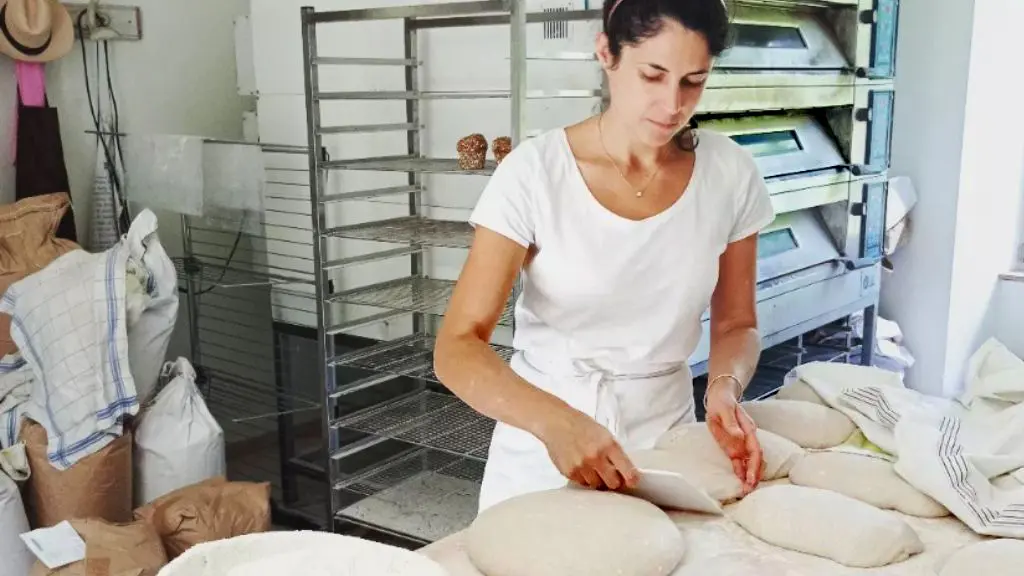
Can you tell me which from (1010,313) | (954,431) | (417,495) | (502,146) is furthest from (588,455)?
(1010,313)

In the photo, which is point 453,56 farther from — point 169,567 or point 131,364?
point 169,567

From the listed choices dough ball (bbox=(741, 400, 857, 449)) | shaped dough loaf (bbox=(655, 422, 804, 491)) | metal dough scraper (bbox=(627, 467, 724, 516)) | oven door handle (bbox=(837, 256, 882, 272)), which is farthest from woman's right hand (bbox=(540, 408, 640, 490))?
oven door handle (bbox=(837, 256, 882, 272))

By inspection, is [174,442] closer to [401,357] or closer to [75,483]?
[75,483]

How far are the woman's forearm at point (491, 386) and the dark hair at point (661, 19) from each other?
1.43 ft

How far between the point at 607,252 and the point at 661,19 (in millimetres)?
316

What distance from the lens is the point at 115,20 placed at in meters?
2.78

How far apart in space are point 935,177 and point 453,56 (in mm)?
1678

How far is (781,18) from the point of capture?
2.37 metres

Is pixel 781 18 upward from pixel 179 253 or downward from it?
upward

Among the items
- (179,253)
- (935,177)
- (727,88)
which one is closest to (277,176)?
(179,253)

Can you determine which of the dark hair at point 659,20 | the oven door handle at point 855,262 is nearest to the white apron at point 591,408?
the dark hair at point 659,20

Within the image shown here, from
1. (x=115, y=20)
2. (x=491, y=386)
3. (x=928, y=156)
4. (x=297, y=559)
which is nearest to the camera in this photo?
(x=297, y=559)

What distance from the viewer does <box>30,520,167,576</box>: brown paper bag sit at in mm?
1979

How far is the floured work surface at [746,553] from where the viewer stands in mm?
970
